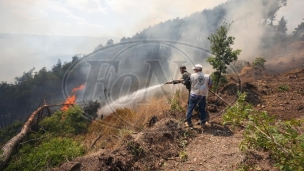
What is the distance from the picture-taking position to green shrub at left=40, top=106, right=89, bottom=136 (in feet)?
28.8

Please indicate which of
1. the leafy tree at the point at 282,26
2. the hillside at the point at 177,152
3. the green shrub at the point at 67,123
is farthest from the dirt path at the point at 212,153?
the leafy tree at the point at 282,26

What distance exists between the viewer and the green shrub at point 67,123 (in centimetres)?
879

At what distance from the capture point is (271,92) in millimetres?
7934

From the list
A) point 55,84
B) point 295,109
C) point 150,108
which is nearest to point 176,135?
point 150,108

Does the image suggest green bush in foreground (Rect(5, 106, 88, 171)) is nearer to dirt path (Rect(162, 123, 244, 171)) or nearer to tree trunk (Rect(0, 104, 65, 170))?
tree trunk (Rect(0, 104, 65, 170))

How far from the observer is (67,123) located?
923 centimetres

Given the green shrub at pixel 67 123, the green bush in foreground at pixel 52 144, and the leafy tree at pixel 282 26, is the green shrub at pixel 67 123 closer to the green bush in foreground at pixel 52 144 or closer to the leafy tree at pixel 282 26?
the green bush in foreground at pixel 52 144

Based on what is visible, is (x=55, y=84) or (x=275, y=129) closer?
(x=275, y=129)

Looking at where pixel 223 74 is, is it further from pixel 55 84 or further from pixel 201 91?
pixel 55 84

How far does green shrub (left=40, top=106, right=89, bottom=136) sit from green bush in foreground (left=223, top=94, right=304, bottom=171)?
7813 mm

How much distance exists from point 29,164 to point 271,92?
28.5 ft

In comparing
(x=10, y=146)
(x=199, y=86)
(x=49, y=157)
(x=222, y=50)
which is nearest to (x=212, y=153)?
(x=199, y=86)

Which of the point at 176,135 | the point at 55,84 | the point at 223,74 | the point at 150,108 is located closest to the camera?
the point at 176,135

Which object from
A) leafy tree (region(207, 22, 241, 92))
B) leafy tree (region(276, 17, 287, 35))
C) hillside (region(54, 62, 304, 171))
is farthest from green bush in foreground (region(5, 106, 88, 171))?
leafy tree (region(276, 17, 287, 35))
